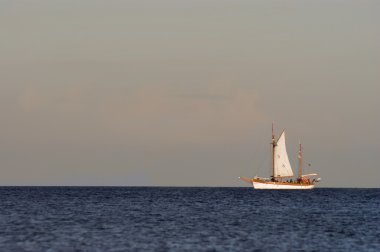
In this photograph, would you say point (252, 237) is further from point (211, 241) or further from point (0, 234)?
point (0, 234)

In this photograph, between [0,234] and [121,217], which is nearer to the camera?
[0,234]

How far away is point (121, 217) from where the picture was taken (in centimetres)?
10906

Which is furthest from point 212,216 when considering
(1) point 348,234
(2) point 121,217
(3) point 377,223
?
(1) point 348,234

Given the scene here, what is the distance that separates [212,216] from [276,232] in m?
27.7

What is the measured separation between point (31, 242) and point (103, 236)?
27.1 feet

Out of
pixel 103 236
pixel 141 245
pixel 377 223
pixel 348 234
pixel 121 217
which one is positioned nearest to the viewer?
pixel 141 245

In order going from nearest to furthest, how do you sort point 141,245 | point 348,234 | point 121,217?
point 141,245
point 348,234
point 121,217

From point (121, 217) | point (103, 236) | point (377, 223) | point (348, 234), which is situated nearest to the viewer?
point (103, 236)

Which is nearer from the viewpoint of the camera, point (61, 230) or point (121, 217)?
point (61, 230)

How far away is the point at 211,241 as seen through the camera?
75438mm

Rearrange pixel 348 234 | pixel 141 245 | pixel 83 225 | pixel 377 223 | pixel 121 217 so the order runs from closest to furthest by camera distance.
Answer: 1. pixel 141 245
2. pixel 348 234
3. pixel 83 225
4. pixel 377 223
5. pixel 121 217

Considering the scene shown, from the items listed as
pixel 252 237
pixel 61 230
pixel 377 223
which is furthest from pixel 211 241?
pixel 377 223

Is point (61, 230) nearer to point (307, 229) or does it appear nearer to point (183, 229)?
point (183, 229)

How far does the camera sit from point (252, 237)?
79.7 meters
